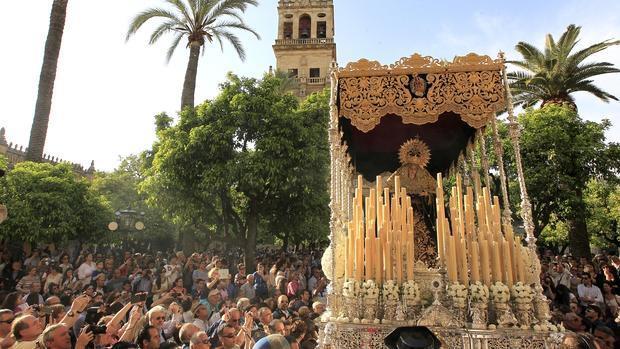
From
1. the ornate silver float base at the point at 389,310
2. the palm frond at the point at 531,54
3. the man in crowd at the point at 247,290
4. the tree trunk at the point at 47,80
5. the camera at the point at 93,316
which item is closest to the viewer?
the ornate silver float base at the point at 389,310

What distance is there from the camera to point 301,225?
16672 millimetres

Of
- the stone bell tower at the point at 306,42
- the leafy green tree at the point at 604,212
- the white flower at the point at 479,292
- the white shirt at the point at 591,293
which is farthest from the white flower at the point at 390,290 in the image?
the stone bell tower at the point at 306,42

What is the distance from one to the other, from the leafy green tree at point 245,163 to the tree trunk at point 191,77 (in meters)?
2.29

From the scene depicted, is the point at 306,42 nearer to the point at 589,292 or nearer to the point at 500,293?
the point at 589,292

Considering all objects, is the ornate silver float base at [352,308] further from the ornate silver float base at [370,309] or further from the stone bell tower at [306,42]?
the stone bell tower at [306,42]

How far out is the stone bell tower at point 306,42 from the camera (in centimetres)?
3847

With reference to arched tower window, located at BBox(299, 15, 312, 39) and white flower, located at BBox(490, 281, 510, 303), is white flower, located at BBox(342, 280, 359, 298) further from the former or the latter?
arched tower window, located at BBox(299, 15, 312, 39)

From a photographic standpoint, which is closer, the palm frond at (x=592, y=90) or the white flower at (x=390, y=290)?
the white flower at (x=390, y=290)

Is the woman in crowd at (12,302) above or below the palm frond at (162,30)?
below

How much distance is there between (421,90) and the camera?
666 centimetres

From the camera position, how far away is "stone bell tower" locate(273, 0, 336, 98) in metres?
38.5

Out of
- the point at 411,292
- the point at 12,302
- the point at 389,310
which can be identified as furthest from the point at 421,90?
the point at 12,302

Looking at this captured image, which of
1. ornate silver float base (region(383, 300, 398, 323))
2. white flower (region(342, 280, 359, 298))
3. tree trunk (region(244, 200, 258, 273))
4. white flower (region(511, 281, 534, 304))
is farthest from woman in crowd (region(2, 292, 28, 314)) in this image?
tree trunk (region(244, 200, 258, 273))

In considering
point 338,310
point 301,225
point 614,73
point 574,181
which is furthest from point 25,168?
point 614,73
